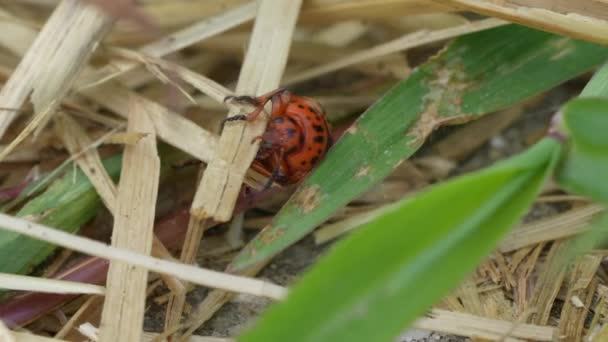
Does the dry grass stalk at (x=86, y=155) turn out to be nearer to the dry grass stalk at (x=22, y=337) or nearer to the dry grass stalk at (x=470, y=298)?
the dry grass stalk at (x=22, y=337)

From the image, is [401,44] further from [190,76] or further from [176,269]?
[176,269]

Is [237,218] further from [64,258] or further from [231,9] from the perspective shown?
[231,9]

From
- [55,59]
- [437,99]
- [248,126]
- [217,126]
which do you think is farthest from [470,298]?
[55,59]

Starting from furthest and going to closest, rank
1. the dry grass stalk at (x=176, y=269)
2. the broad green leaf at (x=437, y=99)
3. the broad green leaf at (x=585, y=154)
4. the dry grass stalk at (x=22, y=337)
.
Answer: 1. the broad green leaf at (x=437, y=99)
2. the dry grass stalk at (x=22, y=337)
3. the dry grass stalk at (x=176, y=269)
4. the broad green leaf at (x=585, y=154)

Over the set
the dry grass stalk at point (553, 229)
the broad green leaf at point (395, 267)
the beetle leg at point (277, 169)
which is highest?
the beetle leg at point (277, 169)

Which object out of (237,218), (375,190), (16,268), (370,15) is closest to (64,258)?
(16,268)

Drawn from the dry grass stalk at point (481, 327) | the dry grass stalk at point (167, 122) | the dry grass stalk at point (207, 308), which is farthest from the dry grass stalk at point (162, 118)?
the dry grass stalk at point (481, 327)
